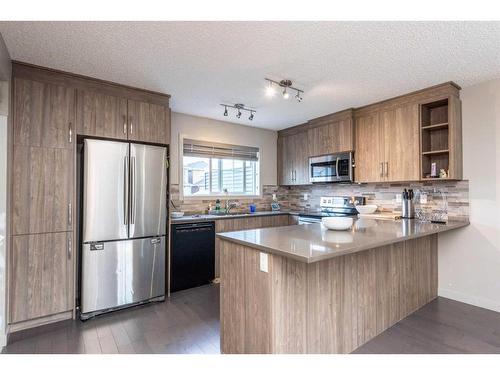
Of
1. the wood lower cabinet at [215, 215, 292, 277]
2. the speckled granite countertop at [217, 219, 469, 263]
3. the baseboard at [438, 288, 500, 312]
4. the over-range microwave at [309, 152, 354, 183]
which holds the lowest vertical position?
the baseboard at [438, 288, 500, 312]

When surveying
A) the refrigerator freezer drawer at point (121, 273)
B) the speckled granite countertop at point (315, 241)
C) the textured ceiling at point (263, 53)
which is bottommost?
the refrigerator freezer drawer at point (121, 273)

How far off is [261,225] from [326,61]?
2.54m

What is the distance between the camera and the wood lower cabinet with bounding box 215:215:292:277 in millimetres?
3707

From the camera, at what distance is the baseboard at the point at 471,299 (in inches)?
110

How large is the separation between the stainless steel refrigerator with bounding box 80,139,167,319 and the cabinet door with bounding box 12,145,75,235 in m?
0.16

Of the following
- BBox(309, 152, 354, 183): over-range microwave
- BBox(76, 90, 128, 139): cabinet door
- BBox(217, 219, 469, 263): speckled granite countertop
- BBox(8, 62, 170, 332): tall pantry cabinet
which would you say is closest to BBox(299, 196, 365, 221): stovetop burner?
BBox(309, 152, 354, 183): over-range microwave

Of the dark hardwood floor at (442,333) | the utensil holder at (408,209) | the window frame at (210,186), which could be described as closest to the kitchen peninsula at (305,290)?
the dark hardwood floor at (442,333)

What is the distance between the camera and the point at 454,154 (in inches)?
114

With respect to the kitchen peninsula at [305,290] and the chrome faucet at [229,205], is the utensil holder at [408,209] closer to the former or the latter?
the kitchen peninsula at [305,290]

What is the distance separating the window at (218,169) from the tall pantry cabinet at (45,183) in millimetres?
1502

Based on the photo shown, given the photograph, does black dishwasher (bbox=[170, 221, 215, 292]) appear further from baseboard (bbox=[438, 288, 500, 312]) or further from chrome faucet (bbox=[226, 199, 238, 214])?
baseboard (bbox=[438, 288, 500, 312])

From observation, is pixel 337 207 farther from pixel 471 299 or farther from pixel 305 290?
pixel 305 290
